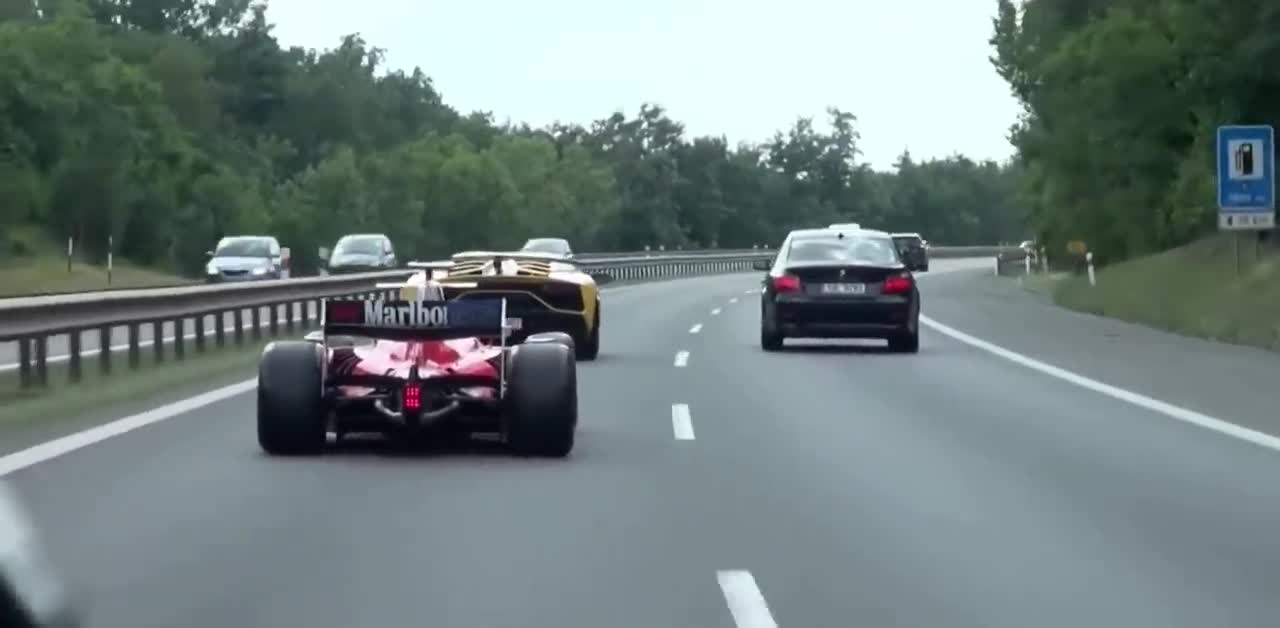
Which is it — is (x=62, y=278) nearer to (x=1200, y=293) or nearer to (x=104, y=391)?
(x=1200, y=293)

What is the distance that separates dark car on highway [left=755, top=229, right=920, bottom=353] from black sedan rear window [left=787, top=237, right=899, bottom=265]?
0.04 ft

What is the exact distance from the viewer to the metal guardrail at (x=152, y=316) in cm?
1969

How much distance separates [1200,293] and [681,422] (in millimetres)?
19881

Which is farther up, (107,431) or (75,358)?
(75,358)

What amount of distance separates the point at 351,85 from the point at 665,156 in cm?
2279

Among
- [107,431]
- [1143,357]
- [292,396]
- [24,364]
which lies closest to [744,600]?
[292,396]

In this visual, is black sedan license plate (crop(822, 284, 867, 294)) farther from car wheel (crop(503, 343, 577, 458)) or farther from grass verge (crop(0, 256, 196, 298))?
grass verge (crop(0, 256, 196, 298))

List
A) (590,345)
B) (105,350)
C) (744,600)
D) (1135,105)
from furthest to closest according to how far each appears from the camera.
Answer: (1135,105) → (590,345) → (105,350) → (744,600)

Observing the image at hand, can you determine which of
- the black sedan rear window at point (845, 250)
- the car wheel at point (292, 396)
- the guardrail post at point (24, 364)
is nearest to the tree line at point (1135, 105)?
the black sedan rear window at point (845, 250)

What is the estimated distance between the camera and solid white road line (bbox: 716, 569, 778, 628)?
813cm

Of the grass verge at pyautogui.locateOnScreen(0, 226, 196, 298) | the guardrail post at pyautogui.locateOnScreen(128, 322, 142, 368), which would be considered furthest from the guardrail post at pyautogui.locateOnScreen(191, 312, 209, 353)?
the grass verge at pyautogui.locateOnScreen(0, 226, 196, 298)

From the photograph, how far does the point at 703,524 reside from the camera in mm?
10961

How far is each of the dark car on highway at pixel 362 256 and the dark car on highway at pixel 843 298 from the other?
29.6 m

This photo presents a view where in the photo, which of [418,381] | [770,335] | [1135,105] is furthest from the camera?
[1135,105]
